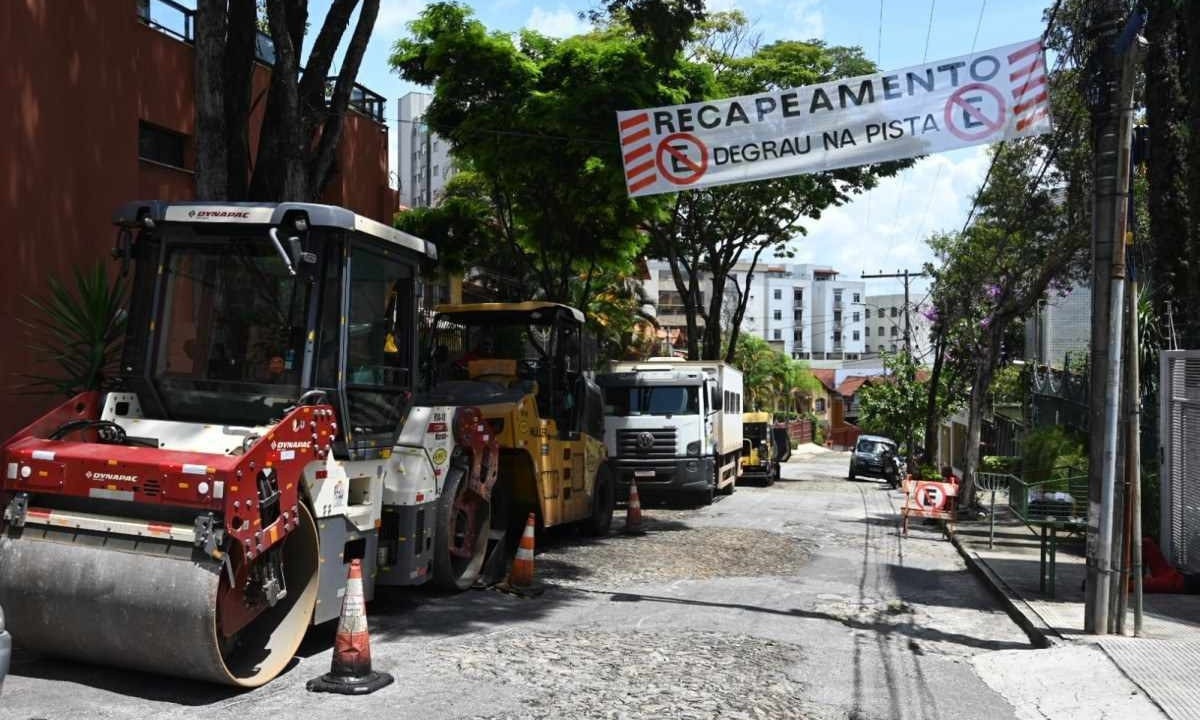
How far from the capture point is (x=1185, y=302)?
48.8 feet

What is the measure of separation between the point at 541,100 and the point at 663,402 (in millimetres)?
7159

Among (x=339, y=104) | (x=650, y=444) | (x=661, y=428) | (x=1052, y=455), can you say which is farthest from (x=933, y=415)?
(x=339, y=104)

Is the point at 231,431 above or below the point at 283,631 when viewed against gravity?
above

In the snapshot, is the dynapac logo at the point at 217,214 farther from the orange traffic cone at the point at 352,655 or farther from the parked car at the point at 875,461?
the parked car at the point at 875,461

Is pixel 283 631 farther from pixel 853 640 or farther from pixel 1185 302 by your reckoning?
pixel 1185 302

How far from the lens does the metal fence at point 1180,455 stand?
12195mm

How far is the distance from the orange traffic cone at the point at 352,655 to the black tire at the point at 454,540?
272 cm

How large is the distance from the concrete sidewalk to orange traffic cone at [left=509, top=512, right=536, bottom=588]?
4800mm

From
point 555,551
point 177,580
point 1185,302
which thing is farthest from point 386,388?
point 1185,302

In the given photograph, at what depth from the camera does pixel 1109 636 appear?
9477mm

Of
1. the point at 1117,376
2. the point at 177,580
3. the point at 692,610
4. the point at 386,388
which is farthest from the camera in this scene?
the point at 692,610

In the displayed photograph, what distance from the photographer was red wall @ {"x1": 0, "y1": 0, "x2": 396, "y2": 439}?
40.2ft

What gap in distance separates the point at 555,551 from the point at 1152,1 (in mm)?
10795

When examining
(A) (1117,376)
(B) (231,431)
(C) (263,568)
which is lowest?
(C) (263,568)
